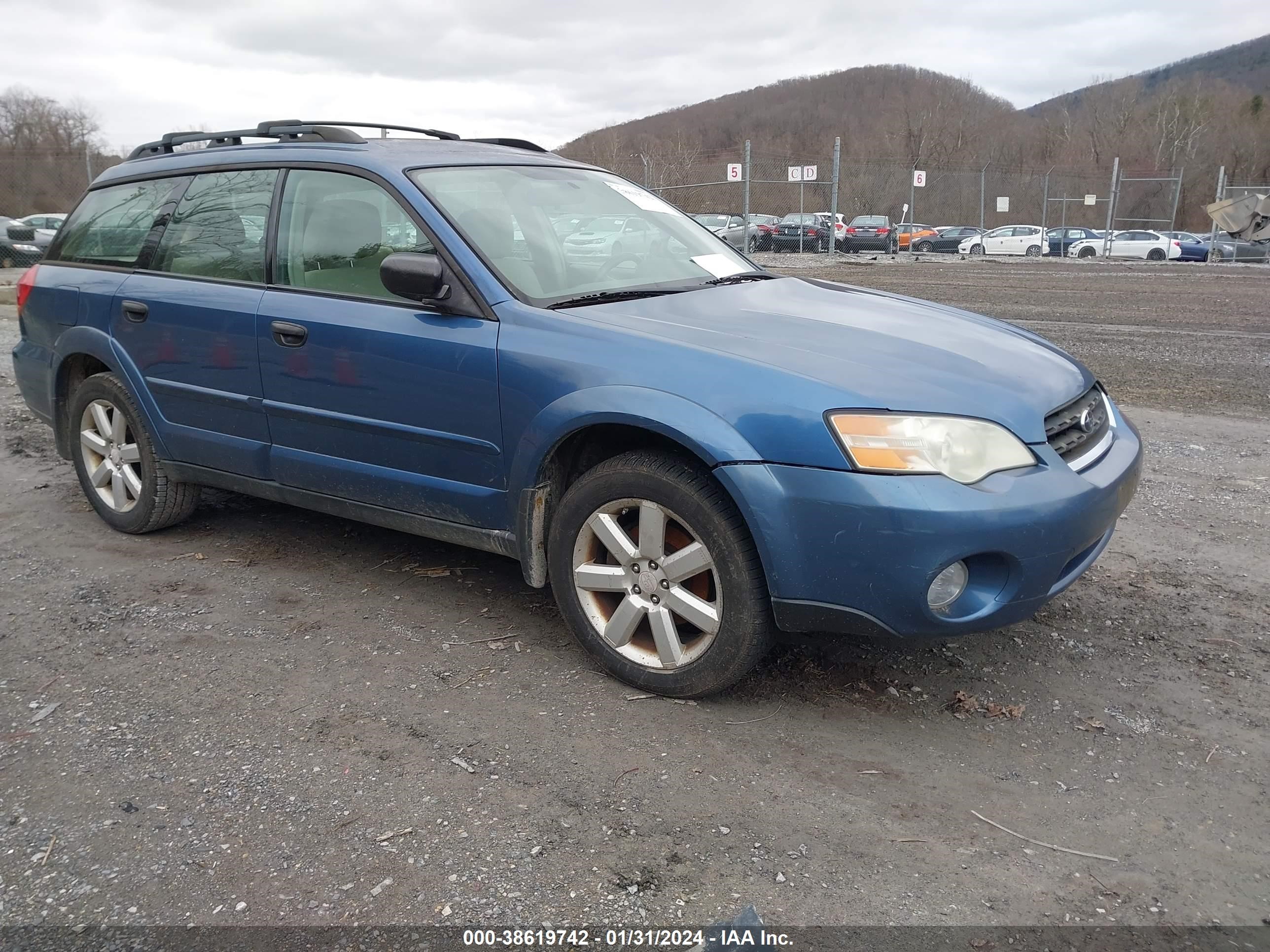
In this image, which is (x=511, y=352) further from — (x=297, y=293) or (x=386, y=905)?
(x=386, y=905)

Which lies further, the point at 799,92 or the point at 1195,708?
the point at 799,92

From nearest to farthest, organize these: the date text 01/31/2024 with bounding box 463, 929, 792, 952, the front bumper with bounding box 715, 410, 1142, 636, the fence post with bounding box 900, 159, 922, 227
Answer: the date text 01/31/2024 with bounding box 463, 929, 792, 952, the front bumper with bounding box 715, 410, 1142, 636, the fence post with bounding box 900, 159, 922, 227

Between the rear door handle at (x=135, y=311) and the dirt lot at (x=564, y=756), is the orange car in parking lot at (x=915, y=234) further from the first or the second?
the rear door handle at (x=135, y=311)

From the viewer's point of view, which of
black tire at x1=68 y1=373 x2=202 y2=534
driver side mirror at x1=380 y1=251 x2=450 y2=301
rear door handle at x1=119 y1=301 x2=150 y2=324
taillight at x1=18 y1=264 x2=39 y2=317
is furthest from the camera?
taillight at x1=18 y1=264 x2=39 y2=317

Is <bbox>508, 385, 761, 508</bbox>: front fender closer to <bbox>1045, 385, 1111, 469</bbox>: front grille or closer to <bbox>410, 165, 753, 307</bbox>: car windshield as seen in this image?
<bbox>410, 165, 753, 307</bbox>: car windshield

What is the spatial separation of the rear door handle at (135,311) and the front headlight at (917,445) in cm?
308

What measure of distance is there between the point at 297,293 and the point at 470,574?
1329 mm

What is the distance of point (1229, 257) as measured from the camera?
30.9m

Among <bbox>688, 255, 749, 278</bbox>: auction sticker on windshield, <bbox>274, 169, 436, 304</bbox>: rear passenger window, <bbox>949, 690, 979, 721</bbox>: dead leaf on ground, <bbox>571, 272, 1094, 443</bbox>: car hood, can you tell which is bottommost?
<bbox>949, 690, 979, 721</bbox>: dead leaf on ground

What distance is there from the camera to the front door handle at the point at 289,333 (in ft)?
12.0

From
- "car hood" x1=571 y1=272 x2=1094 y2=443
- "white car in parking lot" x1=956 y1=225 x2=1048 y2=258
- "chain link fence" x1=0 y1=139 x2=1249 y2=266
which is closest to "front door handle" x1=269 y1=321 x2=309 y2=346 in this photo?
"car hood" x1=571 y1=272 x2=1094 y2=443

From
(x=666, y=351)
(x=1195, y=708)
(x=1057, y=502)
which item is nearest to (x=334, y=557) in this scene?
(x=666, y=351)

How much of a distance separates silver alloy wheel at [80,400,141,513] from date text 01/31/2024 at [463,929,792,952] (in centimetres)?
325

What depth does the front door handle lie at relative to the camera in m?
3.67
